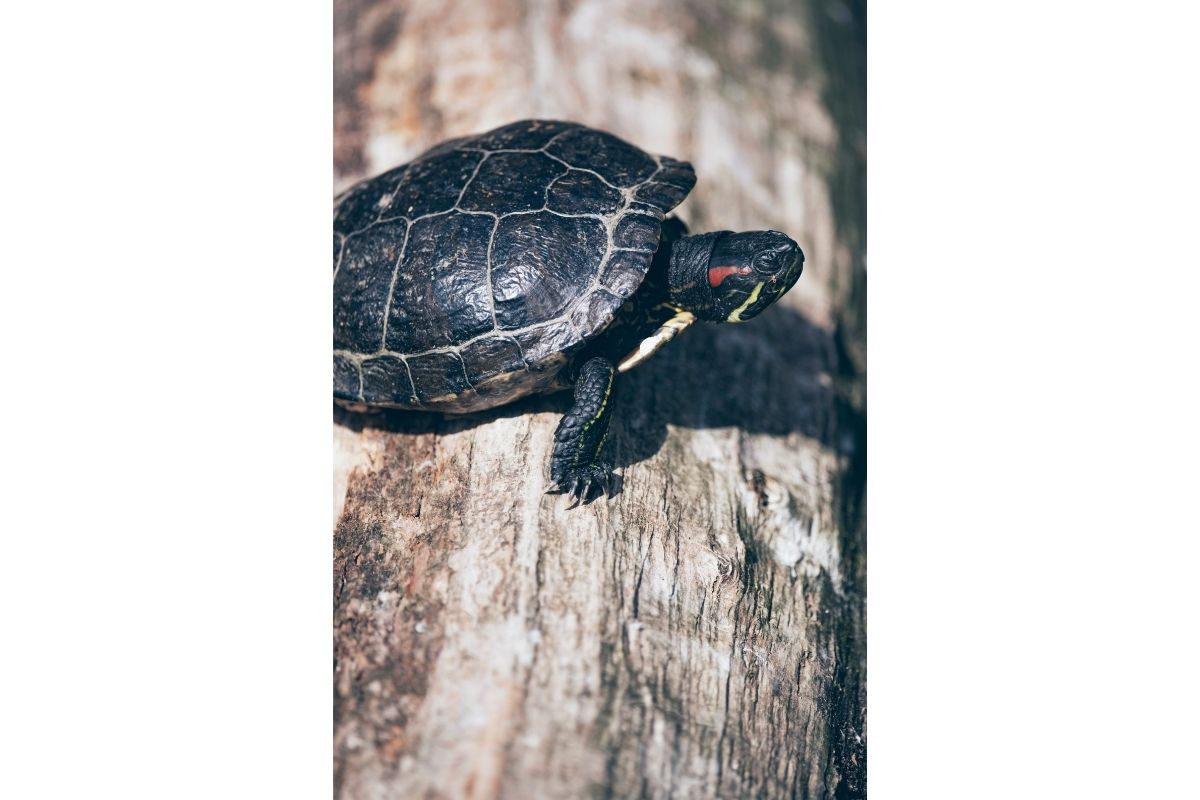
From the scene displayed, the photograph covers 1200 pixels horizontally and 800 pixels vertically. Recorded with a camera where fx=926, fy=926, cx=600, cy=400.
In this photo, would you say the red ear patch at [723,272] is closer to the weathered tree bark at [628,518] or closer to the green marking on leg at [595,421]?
the weathered tree bark at [628,518]

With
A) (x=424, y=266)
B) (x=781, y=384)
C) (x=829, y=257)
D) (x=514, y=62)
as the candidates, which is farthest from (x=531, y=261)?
(x=829, y=257)

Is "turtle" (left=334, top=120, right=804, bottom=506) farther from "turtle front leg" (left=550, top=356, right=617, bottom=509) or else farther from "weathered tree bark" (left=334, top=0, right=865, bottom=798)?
"weathered tree bark" (left=334, top=0, right=865, bottom=798)

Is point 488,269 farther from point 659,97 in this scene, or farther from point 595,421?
point 659,97

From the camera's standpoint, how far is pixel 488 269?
3.58 metres

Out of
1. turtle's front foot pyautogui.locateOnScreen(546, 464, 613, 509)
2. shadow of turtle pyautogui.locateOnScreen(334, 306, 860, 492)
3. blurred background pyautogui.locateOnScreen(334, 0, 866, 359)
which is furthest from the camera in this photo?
blurred background pyautogui.locateOnScreen(334, 0, 866, 359)

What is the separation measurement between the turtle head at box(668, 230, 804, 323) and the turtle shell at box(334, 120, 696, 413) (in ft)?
0.85

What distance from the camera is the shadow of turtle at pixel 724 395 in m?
3.79

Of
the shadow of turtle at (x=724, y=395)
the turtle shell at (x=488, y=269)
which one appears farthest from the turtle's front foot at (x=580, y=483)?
the turtle shell at (x=488, y=269)

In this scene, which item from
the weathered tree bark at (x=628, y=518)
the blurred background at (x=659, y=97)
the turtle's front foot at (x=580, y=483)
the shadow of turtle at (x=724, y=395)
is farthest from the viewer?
the blurred background at (x=659, y=97)

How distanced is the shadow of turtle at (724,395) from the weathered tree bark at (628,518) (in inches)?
0.5

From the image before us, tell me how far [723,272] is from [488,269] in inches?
38.8

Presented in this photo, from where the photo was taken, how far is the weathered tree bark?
115 inches

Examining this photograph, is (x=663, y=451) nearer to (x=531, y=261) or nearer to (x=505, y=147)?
(x=531, y=261)

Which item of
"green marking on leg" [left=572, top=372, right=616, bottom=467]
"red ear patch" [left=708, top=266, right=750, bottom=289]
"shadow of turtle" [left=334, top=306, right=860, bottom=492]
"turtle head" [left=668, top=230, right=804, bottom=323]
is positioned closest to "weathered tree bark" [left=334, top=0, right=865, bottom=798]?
"shadow of turtle" [left=334, top=306, right=860, bottom=492]
